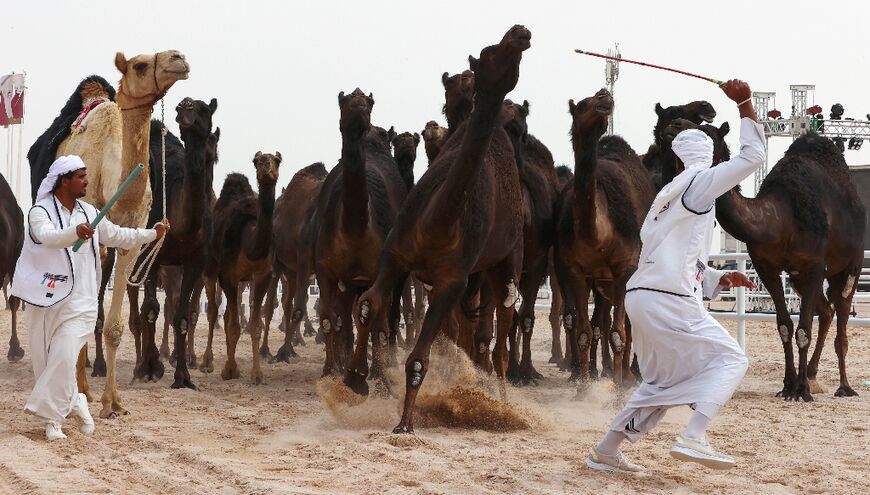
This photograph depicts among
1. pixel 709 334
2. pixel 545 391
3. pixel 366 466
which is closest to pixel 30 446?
pixel 366 466

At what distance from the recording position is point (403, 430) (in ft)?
24.4

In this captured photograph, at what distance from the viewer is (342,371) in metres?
11.4

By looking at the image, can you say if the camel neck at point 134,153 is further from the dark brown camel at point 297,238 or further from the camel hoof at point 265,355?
the camel hoof at point 265,355

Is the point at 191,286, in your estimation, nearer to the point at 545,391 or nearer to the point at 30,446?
the point at 545,391

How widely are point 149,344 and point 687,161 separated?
6774 mm

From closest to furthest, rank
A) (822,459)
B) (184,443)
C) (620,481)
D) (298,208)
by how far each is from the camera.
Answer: (620,481)
(822,459)
(184,443)
(298,208)

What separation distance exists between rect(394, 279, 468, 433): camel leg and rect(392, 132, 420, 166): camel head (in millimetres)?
4273

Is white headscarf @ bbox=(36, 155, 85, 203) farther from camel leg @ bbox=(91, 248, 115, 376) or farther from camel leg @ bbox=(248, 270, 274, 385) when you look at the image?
camel leg @ bbox=(248, 270, 274, 385)

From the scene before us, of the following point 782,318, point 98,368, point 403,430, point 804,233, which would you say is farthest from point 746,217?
point 98,368

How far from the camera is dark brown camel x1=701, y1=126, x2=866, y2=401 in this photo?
10.3 metres

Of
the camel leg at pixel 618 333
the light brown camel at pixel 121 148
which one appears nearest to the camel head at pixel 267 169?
the light brown camel at pixel 121 148

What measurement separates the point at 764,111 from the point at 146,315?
113 feet

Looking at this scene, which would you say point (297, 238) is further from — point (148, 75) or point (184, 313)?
point (148, 75)

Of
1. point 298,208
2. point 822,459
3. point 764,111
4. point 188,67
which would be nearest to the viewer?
point 822,459
